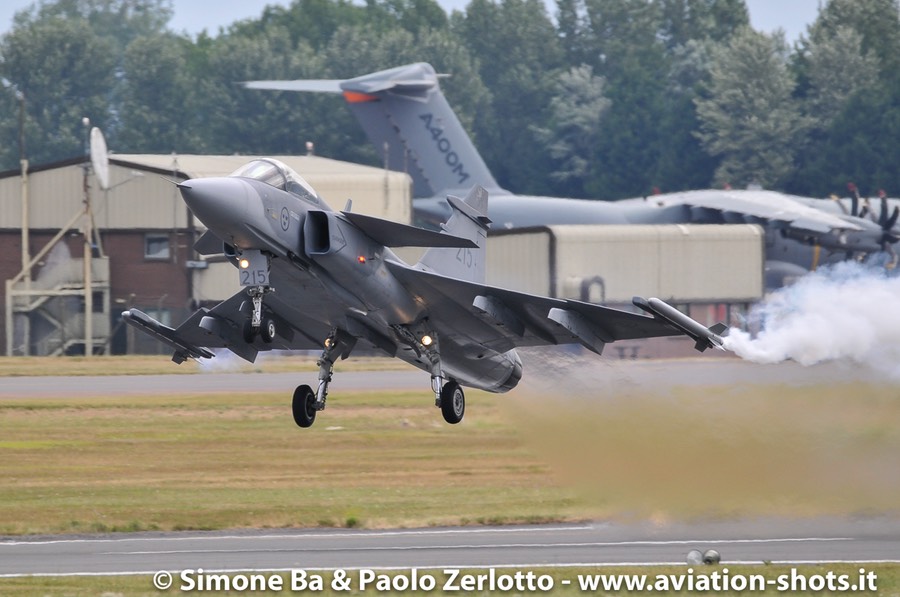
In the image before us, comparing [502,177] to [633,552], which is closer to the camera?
[633,552]

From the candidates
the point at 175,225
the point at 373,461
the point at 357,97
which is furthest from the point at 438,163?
the point at 373,461

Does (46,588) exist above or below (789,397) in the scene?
below

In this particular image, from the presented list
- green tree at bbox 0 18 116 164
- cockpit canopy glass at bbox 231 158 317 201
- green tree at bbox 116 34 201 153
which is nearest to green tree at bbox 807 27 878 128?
green tree at bbox 116 34 201 153

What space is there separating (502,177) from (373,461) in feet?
280

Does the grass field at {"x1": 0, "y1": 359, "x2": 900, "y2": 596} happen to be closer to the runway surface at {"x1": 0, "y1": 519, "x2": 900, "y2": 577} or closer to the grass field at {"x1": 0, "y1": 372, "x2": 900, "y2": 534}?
the grass field at {"x1": 0, "y1": 372, "x2": 900, "y2": 534}

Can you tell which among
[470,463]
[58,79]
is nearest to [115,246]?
[470,463]

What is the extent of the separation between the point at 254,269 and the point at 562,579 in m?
7.57

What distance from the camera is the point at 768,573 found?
82.4ft

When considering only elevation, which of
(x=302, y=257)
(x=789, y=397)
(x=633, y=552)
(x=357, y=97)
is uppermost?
(x=357, y=97)

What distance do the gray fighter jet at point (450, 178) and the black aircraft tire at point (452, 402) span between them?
35442 millimetres

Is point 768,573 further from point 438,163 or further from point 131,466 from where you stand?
point 438,163

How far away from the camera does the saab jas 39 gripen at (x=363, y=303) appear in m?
21.5

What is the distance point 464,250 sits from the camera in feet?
90.7

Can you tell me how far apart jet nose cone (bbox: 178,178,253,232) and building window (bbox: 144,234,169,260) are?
3556 cm
